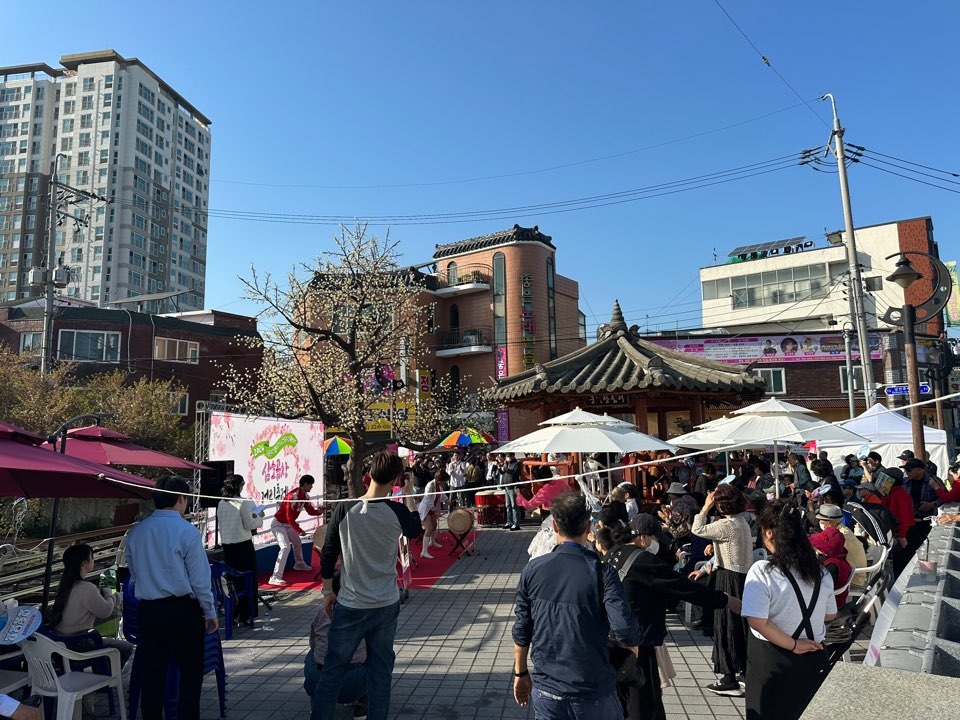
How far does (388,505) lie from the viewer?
4375mm

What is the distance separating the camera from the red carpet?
33.0 feet

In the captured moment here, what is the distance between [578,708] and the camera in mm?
3070

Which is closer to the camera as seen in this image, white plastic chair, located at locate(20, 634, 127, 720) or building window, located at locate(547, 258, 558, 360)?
white plastic chair, located at locate(20, 634, 127, 720)

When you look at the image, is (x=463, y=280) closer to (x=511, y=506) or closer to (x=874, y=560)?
(x=511, y=506)

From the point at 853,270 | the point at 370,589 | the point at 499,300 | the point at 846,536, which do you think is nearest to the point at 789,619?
the point at 370,589

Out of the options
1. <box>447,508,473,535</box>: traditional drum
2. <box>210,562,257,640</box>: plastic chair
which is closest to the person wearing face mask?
<box>210,562,257,640</box>: plastic chair

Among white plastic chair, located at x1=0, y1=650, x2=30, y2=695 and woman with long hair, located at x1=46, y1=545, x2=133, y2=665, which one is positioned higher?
woman with long hair, located at x1=46, y1=545, x2=133, y2=665

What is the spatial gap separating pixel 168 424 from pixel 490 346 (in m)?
19.0

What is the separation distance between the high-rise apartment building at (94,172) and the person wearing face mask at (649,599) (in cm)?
7366

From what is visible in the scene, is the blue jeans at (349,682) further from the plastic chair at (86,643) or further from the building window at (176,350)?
the building window at (176,350)

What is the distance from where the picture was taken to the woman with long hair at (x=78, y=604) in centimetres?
476

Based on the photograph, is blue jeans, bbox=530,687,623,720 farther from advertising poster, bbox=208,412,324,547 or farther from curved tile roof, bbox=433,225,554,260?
curved tile roof, bbox=433,225,554,260

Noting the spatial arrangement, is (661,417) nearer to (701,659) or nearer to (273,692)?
(701,659)

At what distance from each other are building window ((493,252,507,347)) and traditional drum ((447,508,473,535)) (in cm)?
2691
